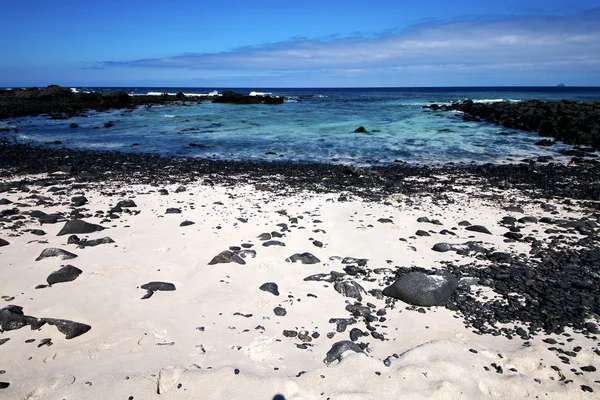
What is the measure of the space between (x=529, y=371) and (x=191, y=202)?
6.30 meters

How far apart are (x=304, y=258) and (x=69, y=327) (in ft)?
9.02

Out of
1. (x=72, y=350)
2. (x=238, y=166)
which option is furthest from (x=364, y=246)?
(x=238, y=166)

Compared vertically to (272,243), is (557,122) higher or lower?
higher

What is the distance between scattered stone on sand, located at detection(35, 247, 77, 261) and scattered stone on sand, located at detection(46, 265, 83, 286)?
41 cm

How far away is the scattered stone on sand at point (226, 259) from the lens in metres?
5.11

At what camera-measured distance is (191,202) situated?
25.6 feet

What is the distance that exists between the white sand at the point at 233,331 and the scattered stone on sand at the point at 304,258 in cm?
10

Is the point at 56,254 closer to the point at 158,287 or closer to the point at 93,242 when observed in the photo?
the point at 93,242

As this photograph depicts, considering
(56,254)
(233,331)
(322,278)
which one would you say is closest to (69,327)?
(233,331)

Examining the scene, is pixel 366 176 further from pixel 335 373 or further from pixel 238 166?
pixel 335 373

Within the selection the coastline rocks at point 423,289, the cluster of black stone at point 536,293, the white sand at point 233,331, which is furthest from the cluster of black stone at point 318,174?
the coastline rocks at point 423,289

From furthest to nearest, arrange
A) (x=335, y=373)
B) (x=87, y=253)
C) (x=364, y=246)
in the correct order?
(x=364, y=246) → (x=87, y=253) → (x=335, y=373)

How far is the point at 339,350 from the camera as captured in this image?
11.2 ft

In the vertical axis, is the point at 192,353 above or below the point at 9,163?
below
